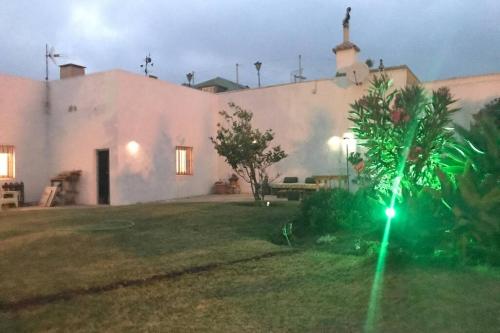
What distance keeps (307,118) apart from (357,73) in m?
2.55

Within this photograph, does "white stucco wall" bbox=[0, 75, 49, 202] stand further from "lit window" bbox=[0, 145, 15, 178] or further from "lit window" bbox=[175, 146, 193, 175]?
"lit window" bbox=[175, 146, 193, 175]

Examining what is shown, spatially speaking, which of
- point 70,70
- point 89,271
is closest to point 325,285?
point 89,271

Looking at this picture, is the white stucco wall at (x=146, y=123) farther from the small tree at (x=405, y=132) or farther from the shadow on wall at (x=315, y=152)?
the small tree at (x=405, y=132)

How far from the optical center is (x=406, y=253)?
16.4ft

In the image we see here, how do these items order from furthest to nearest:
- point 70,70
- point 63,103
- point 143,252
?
point 70,70
point 63,103
point 143,252

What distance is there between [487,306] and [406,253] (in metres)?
1.36

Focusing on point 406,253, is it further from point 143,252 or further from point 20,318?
point 20,318

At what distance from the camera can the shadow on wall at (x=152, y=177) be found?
1527 centimetres

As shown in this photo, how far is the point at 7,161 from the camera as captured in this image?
15.2m

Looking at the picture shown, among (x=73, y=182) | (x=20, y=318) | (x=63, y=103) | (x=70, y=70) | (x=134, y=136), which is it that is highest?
(x=70, y=70)

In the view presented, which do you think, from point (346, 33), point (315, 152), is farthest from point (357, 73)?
point (315, 152)

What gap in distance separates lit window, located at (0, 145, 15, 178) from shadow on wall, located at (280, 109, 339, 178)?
31.2 ft

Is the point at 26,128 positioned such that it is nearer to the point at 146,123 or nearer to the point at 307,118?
the point at 146,123

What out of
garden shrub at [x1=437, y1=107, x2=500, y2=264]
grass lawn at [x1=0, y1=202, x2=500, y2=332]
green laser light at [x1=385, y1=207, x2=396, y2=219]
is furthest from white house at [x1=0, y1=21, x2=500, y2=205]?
green laser light at [x1=385, y1=207, x2=396, y2=219]
